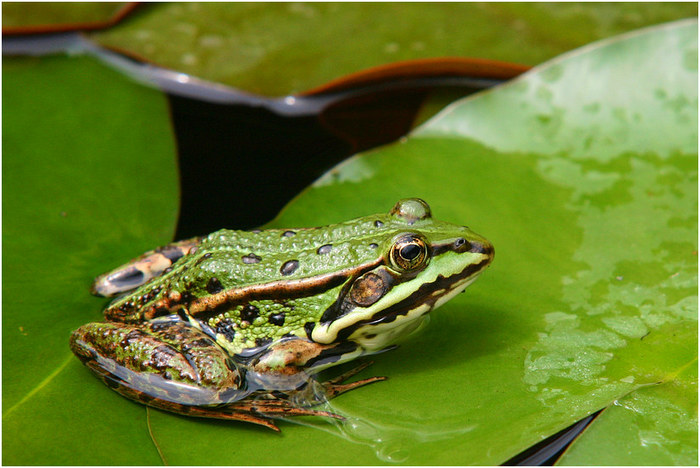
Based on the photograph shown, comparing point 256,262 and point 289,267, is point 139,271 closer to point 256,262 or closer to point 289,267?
point 256,262

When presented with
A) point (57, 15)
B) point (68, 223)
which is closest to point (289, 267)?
point (68, 223)

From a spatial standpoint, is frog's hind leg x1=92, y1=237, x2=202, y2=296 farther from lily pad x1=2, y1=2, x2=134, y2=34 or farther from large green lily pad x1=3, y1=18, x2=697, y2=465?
lily pad x1=2, y1=2, x2=134, y2=34

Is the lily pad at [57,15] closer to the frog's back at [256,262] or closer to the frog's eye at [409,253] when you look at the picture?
the frog's back at [256,262]

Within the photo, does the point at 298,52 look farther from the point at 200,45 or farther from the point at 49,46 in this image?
the point at 49,46

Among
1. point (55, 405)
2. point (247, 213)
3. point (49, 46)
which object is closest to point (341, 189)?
point (247, 213)

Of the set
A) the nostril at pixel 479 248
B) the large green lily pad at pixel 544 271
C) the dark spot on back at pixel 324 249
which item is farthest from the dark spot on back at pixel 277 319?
the nostril at pixel 479 248

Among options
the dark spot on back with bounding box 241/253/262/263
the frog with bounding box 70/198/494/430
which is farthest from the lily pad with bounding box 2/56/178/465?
the dark spot on back with bounding box 241/253/262/263

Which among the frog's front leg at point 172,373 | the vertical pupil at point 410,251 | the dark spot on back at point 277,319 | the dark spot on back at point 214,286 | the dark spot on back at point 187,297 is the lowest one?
the frog's front leg at point 172,373
